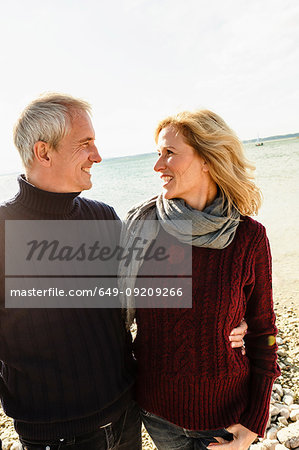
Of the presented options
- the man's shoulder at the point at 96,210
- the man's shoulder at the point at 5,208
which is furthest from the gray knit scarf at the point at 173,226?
the man's shoulder at the point at 5,208

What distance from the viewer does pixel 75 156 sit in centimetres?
187

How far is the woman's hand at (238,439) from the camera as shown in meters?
1.79

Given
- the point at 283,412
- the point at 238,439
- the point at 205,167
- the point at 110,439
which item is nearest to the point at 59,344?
the point at 110,439

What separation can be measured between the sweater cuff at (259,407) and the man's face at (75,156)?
1437 mm

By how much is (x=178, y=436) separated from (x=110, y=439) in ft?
1.19

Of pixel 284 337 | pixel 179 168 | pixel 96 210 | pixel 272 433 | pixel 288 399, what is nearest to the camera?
pixel 179 168

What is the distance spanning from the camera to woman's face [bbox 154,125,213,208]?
72.0 inches

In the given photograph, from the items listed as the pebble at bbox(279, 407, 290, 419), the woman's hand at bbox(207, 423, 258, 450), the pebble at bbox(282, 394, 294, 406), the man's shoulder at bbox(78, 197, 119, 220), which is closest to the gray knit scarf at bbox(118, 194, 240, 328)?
the man's shoulder at bbox(78, 197, 119, 220)

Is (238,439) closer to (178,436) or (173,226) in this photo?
(178,436)

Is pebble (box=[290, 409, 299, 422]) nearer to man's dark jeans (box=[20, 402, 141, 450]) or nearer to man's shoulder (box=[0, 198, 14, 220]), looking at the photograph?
man's dark jeans (box=[20, 402, 141, 450])

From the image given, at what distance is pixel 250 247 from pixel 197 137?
63 centimetres

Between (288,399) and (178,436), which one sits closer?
(178,436)

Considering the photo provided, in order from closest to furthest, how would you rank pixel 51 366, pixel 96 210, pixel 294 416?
1. pixel 51 366
2. pixel 96 210
3. pixel 294 416

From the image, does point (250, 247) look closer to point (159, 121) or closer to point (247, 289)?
point (247, 289)
